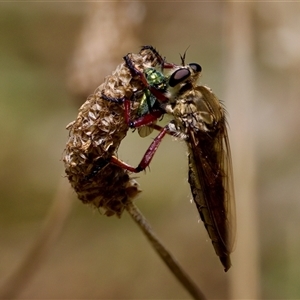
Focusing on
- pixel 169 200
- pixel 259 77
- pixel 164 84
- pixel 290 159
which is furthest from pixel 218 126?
pixel 259 77

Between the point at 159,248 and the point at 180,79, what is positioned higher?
the point at 180,79

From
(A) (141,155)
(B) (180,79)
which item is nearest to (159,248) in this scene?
(B) (180,79)

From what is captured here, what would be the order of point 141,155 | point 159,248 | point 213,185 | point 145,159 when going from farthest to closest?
point 141,155 < point 213,185 < point 145,159 < point 159,248

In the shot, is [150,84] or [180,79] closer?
[150,84]

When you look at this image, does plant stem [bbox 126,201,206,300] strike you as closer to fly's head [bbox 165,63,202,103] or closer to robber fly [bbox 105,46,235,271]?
robber fly [bbox 105,46,235,271]

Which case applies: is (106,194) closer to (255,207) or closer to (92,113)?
(92,113)

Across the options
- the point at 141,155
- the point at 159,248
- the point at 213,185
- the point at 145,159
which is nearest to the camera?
the point at 159,248

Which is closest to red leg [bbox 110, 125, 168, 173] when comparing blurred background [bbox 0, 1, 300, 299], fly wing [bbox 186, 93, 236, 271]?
fly wing [bbox 186, 93, 236, 271]

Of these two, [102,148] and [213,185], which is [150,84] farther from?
[213,185]
